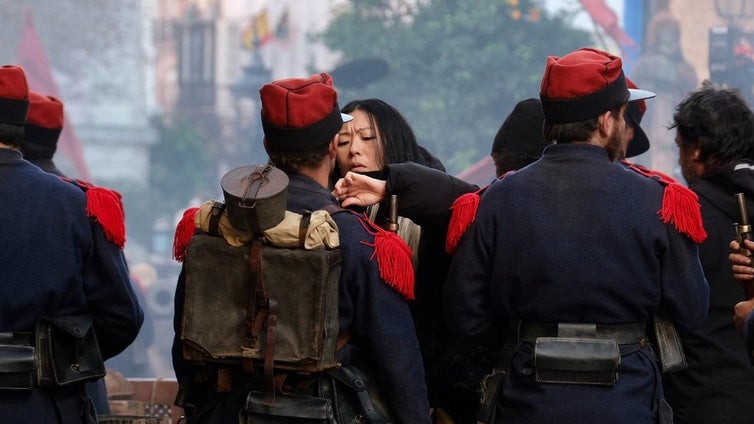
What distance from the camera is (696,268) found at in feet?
11.3

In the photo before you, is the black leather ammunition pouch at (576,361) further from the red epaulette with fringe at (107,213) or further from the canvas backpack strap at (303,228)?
the red epaulette with fringe at (107,213)

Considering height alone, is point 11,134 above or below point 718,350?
above

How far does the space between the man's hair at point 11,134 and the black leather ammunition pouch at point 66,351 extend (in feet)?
1.81

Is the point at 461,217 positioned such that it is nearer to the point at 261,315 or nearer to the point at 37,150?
the point at 261,315

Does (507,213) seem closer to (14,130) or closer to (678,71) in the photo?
(14,130)

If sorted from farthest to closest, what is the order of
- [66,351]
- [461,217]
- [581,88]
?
[66,351]
[461,217]
[581,88]

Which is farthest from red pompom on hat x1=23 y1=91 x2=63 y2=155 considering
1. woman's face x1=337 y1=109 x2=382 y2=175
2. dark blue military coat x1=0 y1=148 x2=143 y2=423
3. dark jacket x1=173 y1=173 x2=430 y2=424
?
dark jacket x1=173 y1=173 x2=430 y2=424

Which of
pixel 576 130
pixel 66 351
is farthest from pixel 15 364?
pixel 576 130

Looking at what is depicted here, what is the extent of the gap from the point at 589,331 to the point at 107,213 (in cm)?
146

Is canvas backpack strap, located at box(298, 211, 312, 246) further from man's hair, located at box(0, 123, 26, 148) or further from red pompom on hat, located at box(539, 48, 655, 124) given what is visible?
man's hair, located at box(0, 123, 26, 148)

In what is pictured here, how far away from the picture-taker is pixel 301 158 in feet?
11.5

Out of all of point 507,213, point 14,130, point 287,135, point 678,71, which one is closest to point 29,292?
point 14,130

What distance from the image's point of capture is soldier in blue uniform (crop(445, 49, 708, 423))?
335 centimetres

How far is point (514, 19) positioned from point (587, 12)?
1.92 m
